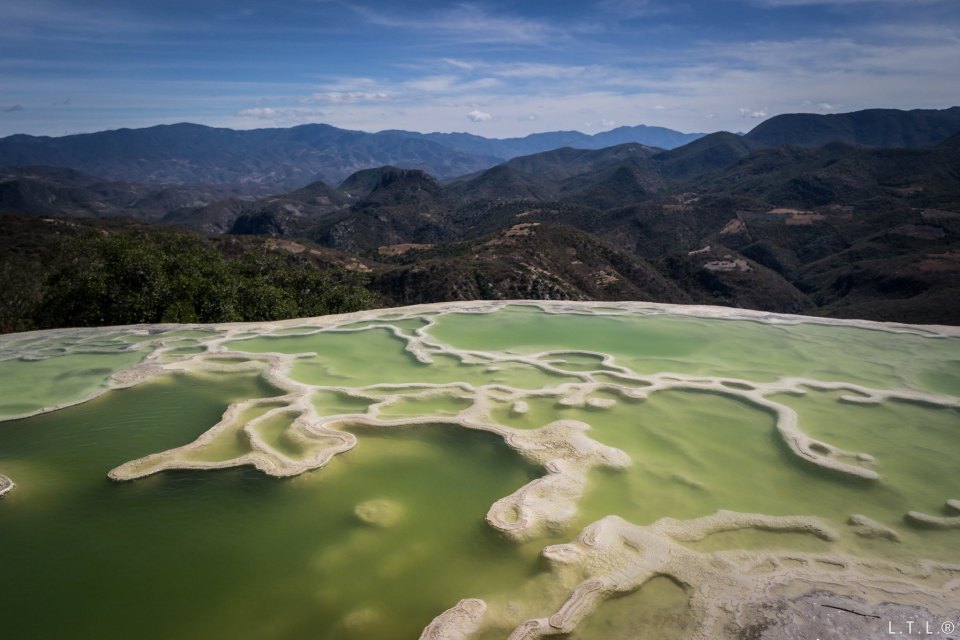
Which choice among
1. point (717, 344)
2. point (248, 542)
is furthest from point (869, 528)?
point (717, 344)

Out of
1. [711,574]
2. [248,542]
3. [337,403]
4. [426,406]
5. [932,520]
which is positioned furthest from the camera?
[337,403]

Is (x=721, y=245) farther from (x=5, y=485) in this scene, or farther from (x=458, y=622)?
(x=5, y=485)

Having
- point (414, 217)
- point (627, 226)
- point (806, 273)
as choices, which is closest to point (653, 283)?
point (806, 273)

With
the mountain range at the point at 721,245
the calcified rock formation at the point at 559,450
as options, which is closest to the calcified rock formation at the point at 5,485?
the calcified rock formation at the point at 559,450

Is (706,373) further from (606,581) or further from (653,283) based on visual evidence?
(653,283)

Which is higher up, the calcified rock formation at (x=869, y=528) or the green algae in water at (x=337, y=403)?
the green algae in water at (x=337, y=403)

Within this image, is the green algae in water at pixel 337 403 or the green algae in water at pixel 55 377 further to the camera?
the green algae in water at pixel 55 377

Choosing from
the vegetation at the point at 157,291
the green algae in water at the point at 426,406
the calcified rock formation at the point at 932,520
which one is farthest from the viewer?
the vegetation at the point at 157,291

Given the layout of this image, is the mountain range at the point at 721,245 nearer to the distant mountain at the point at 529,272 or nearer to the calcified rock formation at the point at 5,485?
the distant mountain at the point at 529,272

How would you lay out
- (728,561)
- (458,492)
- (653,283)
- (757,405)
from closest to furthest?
(728,561)
(458,492)
(757,405)
(653,283)
